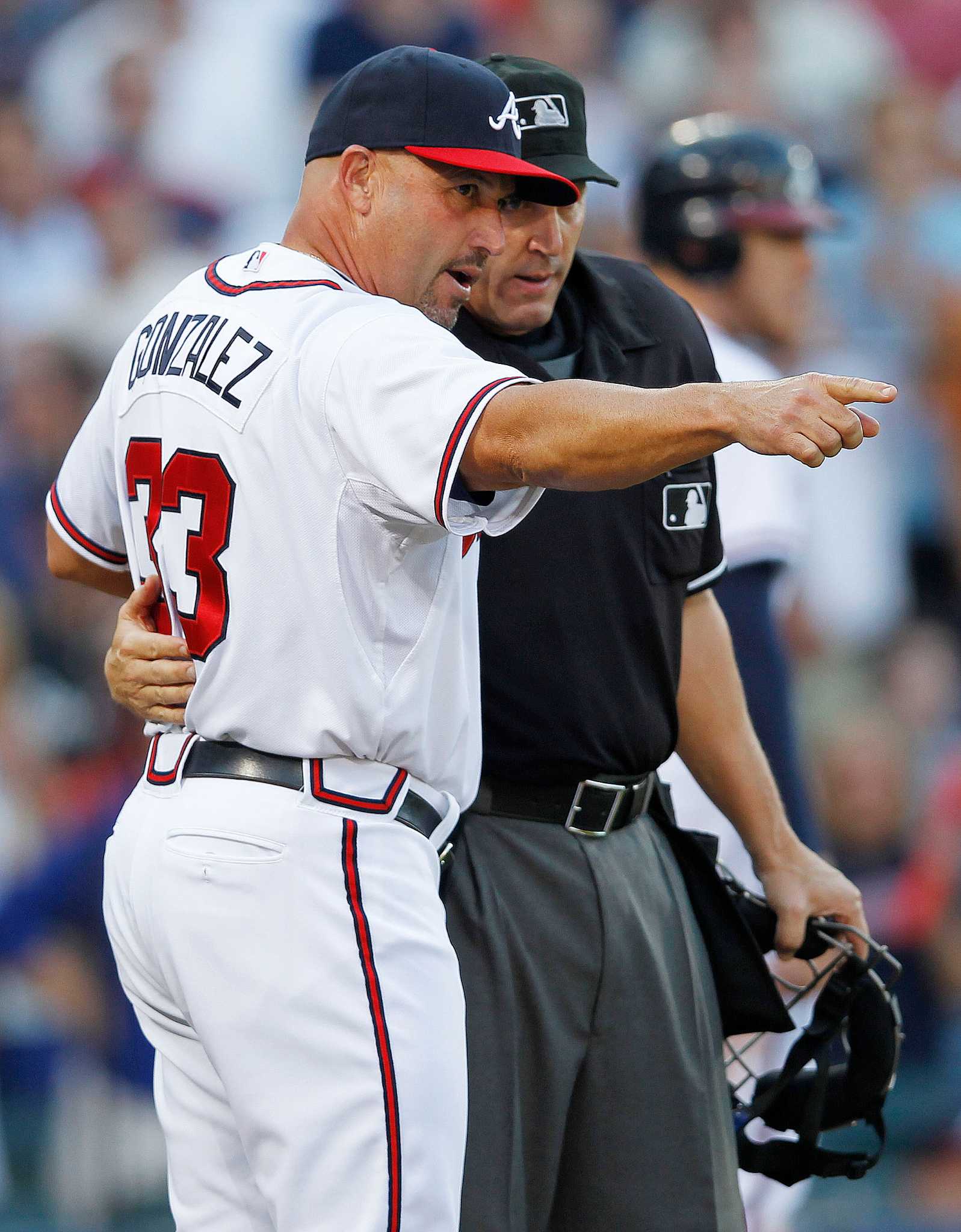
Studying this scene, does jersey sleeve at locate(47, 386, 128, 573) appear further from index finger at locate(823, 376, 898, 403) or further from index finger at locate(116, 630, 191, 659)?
index finger at locate(823, 376, 898, 403)

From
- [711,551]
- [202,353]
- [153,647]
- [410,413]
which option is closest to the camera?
[410,413]

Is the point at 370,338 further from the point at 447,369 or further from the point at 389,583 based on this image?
the point at 389,583

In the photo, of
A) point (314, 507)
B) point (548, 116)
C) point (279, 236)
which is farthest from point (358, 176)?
point (279, 236)

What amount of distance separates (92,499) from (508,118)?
84cm

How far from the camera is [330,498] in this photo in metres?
1.98

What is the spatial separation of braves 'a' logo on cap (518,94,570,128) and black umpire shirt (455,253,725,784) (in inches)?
10.6

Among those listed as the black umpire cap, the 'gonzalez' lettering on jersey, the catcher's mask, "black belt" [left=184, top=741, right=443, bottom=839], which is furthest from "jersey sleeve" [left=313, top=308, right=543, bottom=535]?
the catcher's mask

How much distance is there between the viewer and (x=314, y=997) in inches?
79.5

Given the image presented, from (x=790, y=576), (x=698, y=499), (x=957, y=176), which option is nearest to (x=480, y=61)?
(x=698, y=499)

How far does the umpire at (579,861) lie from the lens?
2.42 meters

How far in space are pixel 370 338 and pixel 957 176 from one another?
5580 millimetres

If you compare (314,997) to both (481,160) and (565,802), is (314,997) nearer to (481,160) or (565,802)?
(565,802)

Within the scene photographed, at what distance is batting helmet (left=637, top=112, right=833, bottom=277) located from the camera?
3768 millimetres

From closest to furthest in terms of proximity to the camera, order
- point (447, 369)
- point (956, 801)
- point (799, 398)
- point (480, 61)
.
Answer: point (799, 398)
point (447, 369)
point (480, 61)
point (956, 801)
